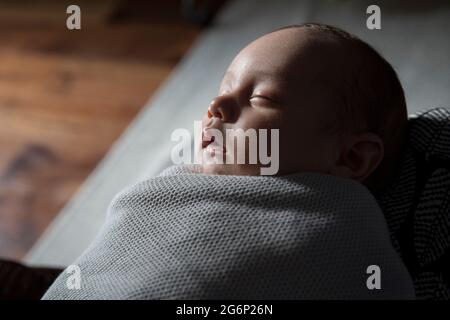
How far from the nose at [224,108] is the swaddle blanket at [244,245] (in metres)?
0.09

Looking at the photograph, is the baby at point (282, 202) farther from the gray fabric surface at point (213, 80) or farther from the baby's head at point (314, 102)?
the gray fabric surface at point (213, 80)

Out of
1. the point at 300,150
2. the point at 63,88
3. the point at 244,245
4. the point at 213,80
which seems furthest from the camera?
the point at 63,88

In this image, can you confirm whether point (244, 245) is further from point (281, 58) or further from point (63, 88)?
point (63, 88)

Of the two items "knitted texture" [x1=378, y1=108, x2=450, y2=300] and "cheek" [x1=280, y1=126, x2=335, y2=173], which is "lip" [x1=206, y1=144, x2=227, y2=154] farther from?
"knitted texture" [x1=378, y1=108, x2=450, y2=300]

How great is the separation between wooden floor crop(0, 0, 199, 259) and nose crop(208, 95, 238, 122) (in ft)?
2.66

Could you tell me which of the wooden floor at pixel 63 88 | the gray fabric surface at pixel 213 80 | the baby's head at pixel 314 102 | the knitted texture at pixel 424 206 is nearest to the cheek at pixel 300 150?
the baby's head at pixel 314 102

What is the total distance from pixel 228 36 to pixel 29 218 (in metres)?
0.71

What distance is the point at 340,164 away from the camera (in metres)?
0.77

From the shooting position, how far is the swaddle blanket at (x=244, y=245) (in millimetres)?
624

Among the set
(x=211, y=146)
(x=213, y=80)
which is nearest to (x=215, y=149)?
(x=211, y=146)

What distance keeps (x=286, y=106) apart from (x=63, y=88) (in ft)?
4.16

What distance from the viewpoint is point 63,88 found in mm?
1885

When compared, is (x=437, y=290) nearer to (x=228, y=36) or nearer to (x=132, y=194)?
(x=132, y=194)

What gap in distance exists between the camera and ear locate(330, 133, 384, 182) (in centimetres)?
76
